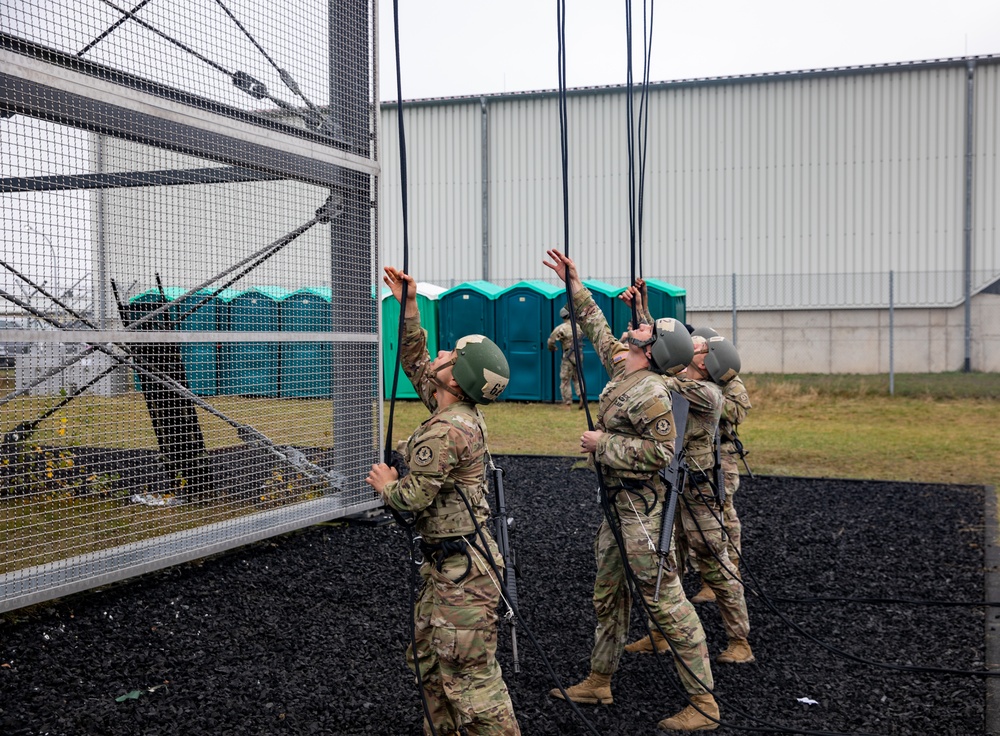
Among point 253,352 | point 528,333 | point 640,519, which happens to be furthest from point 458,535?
point 528,333

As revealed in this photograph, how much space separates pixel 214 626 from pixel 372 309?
3483 millimetres

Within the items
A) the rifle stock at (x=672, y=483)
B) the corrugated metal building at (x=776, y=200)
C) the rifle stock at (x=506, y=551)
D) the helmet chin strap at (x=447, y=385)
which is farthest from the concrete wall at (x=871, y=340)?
the helmet chin strap at (x=447, y=385)

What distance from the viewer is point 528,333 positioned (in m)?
19.8

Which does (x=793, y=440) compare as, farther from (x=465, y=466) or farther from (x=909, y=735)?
(x=465, y=466)

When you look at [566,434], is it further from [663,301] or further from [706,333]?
[706,333]

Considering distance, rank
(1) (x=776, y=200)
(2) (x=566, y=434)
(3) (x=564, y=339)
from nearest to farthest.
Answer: (2) (x=566, y=434)
(3) (x=564, y=339)
(1) (x=776, y=200)

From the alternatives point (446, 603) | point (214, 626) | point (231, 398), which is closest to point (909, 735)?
point (446, 603)

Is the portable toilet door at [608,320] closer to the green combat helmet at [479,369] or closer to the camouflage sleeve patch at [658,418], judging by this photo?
the camouflage sleeve patch at [658,418]

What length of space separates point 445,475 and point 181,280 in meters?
3.97

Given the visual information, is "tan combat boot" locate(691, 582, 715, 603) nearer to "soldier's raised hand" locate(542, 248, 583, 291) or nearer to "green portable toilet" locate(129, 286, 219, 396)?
"soldier's raised hand" locate(542, 248, 583, 291)

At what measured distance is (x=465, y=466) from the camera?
4.04 meters

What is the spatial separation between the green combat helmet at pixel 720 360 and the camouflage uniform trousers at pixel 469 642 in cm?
289

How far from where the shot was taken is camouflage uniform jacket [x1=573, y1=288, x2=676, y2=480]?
4691mm

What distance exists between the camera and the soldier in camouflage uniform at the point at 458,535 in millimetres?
3887
